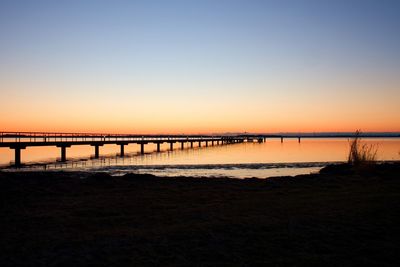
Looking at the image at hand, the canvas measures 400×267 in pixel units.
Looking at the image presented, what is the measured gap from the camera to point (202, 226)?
8.95 meters

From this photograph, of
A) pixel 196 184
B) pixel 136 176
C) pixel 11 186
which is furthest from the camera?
pixel 136 176

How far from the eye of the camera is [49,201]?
13.0 meters

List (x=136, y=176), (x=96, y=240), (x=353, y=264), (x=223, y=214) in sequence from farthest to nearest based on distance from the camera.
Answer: (x=136, y=176) < (x=223, y=214) < (x=96, y=240) < (x=353, y=264)

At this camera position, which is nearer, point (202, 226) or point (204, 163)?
point (202, 226)

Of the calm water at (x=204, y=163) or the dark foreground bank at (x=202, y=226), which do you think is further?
the calm water at (x=204, y=163)

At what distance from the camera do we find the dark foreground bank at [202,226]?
6719 millimetres

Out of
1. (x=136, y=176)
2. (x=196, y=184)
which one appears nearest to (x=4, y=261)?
(x=196, y=184)

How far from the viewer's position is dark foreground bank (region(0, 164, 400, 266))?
6.72 meters

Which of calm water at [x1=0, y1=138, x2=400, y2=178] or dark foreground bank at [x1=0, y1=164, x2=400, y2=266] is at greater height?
dark foreground bank at [x1=0, y1=164, x2=400, y2=266]

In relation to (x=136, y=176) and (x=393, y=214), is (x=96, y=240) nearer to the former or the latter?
(x=393, y=214)

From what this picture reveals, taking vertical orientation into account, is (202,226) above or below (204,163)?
above

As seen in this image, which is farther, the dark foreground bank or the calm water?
the calm water

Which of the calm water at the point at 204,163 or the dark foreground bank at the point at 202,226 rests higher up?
the dark foreground bank at the point at 202,226

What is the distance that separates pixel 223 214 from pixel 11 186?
963cm
